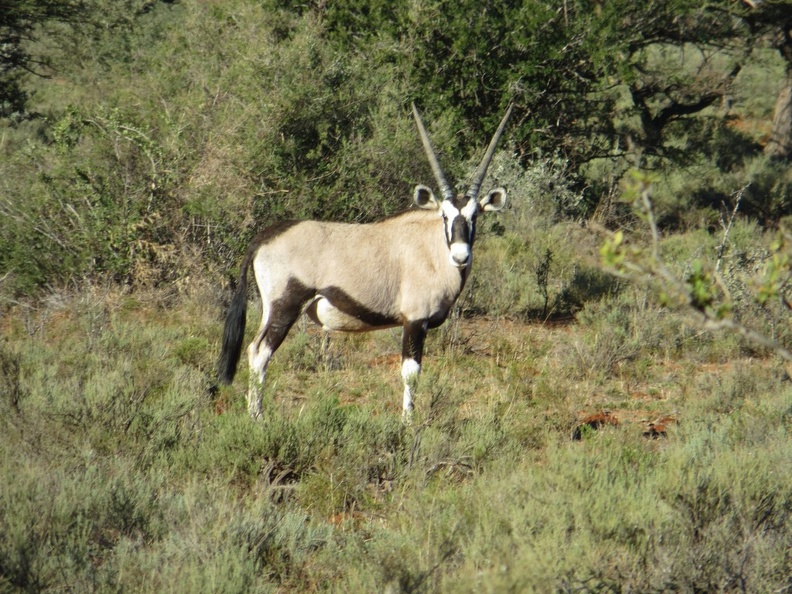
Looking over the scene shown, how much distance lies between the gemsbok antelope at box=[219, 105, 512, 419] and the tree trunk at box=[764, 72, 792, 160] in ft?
58.5

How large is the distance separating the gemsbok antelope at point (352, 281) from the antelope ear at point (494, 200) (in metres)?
0.27

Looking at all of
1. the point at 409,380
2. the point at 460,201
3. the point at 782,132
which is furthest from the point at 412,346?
the point at 782,132

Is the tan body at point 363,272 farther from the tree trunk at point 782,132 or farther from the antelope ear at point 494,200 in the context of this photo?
the tree trunk at point 782,132

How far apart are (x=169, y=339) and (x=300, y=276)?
2206 millimetres

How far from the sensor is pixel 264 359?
24.2ft

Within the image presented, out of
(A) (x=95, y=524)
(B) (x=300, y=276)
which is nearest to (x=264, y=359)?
(B) (x=300, y=276)

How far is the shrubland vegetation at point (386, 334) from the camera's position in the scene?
4.30 m

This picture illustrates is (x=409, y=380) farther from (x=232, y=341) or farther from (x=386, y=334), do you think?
(x=386, y=334)

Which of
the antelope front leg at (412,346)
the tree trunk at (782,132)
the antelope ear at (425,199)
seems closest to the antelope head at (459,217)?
the antelope ear at (425,199)

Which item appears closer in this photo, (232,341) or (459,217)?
(459,217)

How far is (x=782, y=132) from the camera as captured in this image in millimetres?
22859

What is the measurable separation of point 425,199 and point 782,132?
18.1 m

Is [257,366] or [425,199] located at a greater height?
[425,199]

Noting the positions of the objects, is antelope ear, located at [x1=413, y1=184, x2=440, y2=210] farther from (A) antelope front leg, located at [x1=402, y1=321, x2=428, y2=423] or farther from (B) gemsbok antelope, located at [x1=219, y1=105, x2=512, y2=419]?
(A) antelope front leg, located at [x1=402, y1=321, x2=428, y2=423]
